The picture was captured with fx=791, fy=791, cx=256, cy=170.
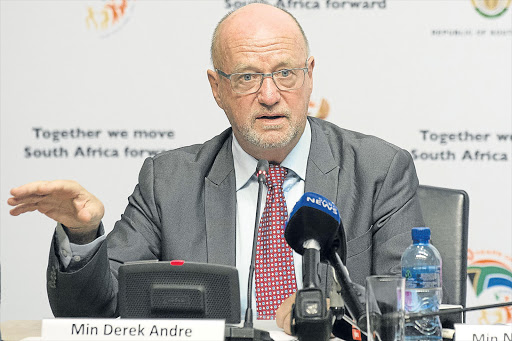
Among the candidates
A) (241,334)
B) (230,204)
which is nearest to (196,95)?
(230,204)

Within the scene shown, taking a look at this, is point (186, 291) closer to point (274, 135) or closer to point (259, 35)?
point (274, 135)

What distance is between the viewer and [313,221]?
6.07ft

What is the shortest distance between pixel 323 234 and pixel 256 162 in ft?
4.04

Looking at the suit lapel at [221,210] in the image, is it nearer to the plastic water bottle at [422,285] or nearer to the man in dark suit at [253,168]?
the man in dark suit at [253,168]

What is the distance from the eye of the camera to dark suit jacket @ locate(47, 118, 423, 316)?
9.57 ft

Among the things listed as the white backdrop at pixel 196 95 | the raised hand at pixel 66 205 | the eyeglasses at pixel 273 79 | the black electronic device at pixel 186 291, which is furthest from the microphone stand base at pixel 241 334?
the white backdrop at pixel 196 95

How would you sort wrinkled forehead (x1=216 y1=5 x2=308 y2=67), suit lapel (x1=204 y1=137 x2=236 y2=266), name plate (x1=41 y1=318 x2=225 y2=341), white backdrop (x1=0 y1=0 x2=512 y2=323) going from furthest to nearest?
1. white backdrop (x1=0 y1=0 x2=512 y2=323)
2. wrinkled forehead (x1=216 y1=5 x2=308 y2=67)
3. suit lapel (x1=204 y1=137 x2=236 y2=266)
4. name plate (x1=41 y1=318 x2=225 y2=341)

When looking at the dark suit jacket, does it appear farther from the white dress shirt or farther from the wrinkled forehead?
the wrinkled forehead

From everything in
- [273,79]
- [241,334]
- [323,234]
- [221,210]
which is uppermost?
[273,79]

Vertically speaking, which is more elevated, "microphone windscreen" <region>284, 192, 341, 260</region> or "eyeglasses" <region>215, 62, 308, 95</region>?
"eyeglasses" <region>215, 62, 308, 95</region>

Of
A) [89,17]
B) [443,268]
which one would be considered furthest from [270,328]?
[89,17]

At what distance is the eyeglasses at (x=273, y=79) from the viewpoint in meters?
2.98

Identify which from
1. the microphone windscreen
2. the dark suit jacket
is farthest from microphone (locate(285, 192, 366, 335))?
the dark suit jacket

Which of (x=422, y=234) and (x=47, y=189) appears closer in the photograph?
(x=47, y=189)
